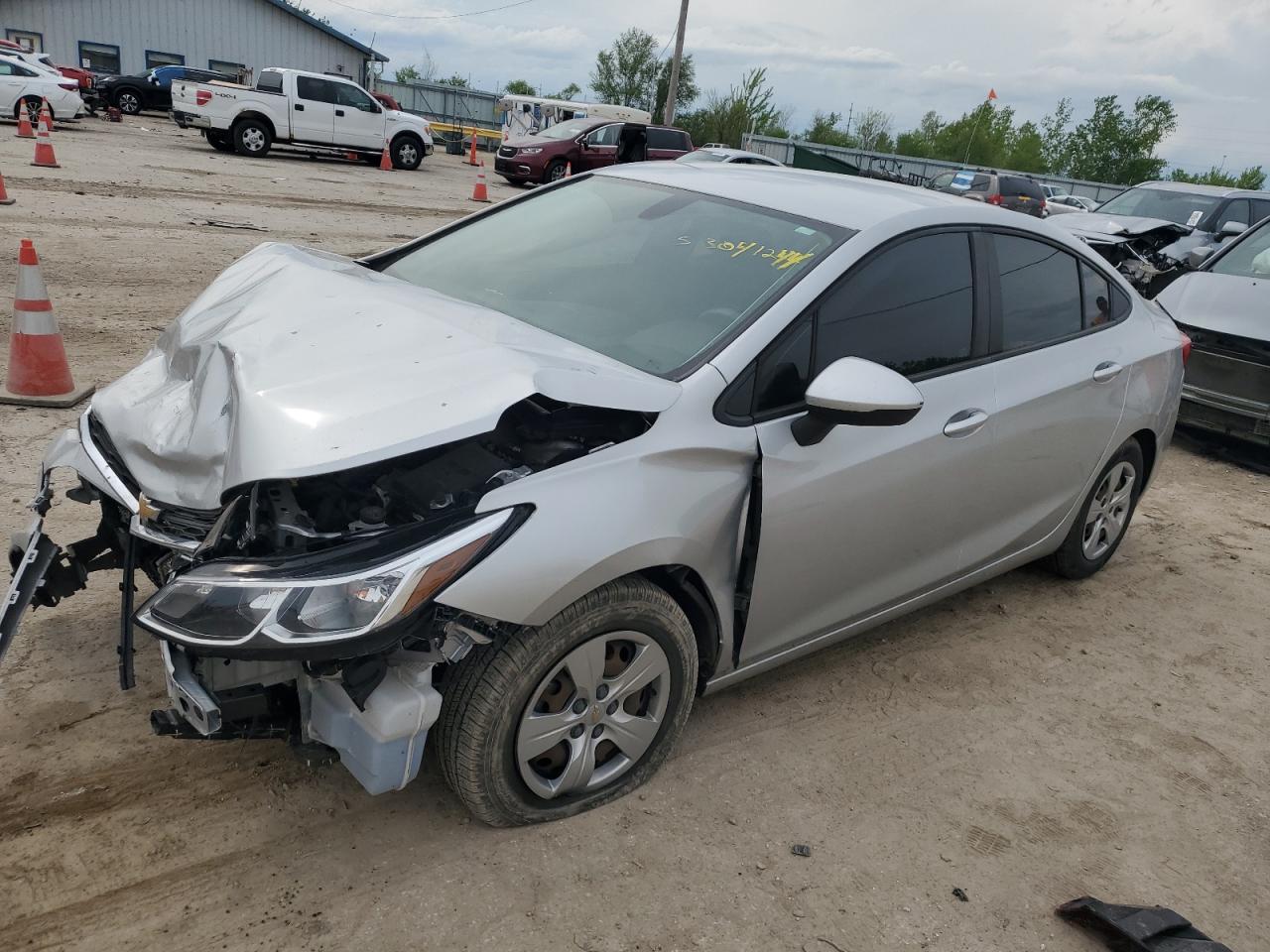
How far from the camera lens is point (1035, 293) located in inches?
147

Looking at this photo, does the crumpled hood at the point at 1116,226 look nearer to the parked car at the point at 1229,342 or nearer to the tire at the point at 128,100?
the parked car at the point at 1229,342

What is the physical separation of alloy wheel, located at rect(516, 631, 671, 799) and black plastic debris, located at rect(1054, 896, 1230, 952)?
1.23m

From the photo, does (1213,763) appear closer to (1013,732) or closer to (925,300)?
(1013,732)

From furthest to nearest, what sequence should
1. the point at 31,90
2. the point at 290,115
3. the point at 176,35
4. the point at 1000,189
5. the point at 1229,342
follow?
the point at 176,35, the point at 31,90, the point at 290,115, the point at 1000,189, the point at 1229,342

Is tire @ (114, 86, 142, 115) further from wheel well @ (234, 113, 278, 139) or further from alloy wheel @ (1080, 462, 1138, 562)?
alloy wheel @ (1080, 462, 1138, 562)

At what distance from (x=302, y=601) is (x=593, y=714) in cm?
88

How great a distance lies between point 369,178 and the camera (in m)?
19.4

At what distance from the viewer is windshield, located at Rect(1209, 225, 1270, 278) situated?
24.2 feet

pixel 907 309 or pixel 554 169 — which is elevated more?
pixel 907 309

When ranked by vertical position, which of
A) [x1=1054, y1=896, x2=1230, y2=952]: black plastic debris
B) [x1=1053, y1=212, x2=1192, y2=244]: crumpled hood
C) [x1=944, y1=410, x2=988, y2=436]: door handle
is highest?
[x1=1053, y1=212, x2=1192, y2=244]: crumpled hood

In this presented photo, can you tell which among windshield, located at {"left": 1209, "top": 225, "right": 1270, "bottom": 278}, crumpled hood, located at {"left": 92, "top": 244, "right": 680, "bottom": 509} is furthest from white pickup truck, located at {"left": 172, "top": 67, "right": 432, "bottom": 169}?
crumpled hood, located at {"left": 92, "top": 244, "right": 680, "bottom": 509}

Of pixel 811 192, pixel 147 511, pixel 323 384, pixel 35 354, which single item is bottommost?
pixel 35 354

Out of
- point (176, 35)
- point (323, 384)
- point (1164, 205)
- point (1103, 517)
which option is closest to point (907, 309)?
point (323, 384)

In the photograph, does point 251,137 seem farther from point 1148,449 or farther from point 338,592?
point 338,592
